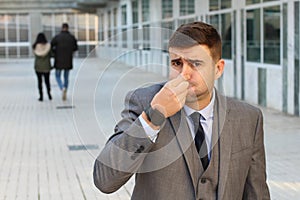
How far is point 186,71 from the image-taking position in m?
1.88

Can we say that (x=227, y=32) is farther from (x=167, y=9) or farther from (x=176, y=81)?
(x=176, y=81)

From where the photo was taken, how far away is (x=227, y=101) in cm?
219

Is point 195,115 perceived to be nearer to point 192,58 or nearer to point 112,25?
point 192,58

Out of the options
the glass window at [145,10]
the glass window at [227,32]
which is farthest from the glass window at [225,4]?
the glass window at [145,10]

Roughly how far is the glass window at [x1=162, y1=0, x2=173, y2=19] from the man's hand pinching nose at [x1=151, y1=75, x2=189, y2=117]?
22.2 m

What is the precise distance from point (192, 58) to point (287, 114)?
10.6 metres

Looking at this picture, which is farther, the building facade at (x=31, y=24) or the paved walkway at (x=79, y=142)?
the building facade at (x=31, y=24)

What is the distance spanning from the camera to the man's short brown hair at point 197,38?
6.40 feet

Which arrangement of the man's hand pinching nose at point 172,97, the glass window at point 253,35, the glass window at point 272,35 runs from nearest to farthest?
the man's hand pinching nose at point 172,97 → the glass window at point 272,35 → the glass window at point 253,35

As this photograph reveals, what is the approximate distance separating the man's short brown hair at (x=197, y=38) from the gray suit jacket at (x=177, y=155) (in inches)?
7.2

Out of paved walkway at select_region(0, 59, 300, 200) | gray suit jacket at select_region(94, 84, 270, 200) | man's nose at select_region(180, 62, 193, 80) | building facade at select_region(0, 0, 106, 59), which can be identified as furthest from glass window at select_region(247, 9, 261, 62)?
building facade at select_region(0, 0, 106, 59)

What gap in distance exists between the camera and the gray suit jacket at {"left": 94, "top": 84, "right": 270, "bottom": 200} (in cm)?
190

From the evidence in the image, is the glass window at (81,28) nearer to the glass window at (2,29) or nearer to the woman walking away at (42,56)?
the glass window at (2,29)

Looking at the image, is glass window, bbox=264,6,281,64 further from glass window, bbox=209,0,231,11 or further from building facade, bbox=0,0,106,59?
building facade, bbox=0,0,106,59
